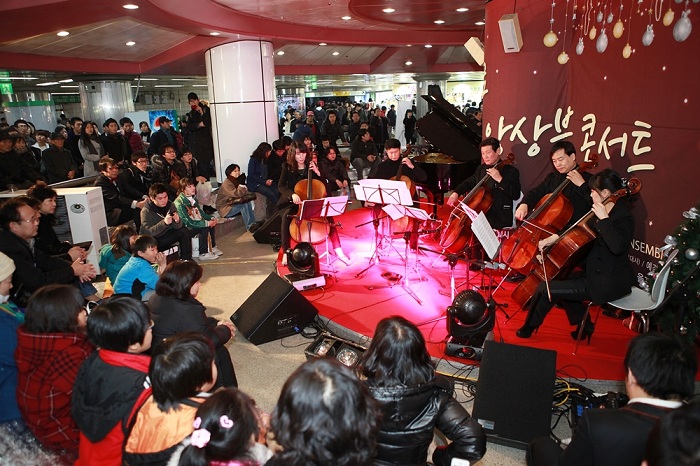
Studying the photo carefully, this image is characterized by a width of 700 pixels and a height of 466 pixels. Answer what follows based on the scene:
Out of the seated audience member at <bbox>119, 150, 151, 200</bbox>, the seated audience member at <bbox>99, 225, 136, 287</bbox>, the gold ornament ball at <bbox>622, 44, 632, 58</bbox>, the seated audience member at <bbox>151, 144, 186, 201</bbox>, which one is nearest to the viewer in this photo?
the gold ornament ball at <bbox>622, 44, 632, 58</bbox>

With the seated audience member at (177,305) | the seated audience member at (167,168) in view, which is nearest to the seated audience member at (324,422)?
the seated audience member at (177,305)

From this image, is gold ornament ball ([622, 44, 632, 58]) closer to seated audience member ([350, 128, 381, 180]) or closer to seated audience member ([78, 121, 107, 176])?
seated audience member ([350, 128, 381, 180])

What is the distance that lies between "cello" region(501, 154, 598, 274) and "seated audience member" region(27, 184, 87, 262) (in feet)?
13.5

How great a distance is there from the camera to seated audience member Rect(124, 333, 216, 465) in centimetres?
198

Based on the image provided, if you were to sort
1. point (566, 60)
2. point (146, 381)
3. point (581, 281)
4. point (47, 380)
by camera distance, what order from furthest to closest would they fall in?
point (566, 60)
point (581, 281)
point (47, 380)
point (146, 381)

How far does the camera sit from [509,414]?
3186 mm

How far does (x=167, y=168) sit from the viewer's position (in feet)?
25.6

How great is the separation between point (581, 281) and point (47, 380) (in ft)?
12.3

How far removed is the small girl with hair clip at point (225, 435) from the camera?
167 cm

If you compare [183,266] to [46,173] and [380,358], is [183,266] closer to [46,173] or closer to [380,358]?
[380,358]

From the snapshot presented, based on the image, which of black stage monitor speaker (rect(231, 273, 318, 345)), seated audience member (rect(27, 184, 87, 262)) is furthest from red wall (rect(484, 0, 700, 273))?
seated audience member (rect(27, 184, 87, 262))

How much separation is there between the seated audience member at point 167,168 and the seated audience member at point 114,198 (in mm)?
606

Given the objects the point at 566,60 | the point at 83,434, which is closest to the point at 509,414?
the point at 83,434

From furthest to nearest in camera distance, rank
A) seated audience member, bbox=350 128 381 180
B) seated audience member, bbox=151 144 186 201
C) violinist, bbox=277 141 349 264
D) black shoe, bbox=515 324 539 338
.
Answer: seated audience member, bbox=350 128 381 180, seated audience member, bbox=151 144 186 201, violinist, bbox=277 141 349 264, black shoe, bbox=515 324 539 338
